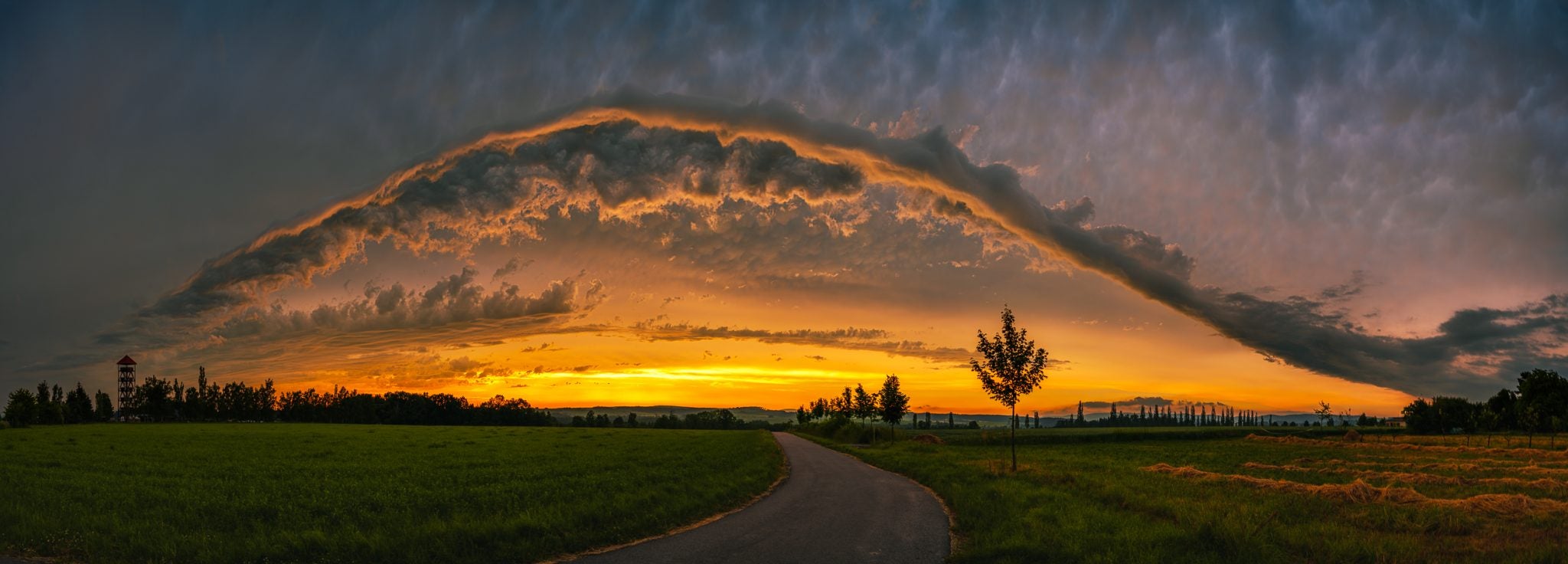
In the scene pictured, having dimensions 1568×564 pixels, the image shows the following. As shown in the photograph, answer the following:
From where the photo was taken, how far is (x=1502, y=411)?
14875 centimetres

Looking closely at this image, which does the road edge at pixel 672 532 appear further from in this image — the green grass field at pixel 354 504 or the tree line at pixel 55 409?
the tree line at pixel 55 409

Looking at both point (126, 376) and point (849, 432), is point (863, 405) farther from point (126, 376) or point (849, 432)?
point (126, 376)

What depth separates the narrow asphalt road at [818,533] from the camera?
1403 cm

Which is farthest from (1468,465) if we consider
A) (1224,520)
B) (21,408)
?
(21,408)

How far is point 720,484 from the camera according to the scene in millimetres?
25203

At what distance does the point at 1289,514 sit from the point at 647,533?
1644cm

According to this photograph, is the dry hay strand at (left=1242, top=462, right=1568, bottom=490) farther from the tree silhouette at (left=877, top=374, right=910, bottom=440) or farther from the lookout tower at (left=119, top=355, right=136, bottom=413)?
the lookout tower at (left=119, top=355, right=136, bottom=413)

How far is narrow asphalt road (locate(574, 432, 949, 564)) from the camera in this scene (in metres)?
14.0

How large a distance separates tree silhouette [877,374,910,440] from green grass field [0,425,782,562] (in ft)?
192

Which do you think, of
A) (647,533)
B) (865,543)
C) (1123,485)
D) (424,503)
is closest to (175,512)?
(424,503)

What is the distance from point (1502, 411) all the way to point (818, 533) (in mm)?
201049

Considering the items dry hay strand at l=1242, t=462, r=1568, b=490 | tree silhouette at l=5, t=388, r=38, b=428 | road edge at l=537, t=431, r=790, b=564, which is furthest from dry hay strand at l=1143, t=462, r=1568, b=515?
tree silhouette at l=5, t=388, r=38, b=428

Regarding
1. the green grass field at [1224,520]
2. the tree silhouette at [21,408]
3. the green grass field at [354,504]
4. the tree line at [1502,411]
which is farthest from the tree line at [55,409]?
the tree line at [1502,411]

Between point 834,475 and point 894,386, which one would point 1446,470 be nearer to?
point 834,475
